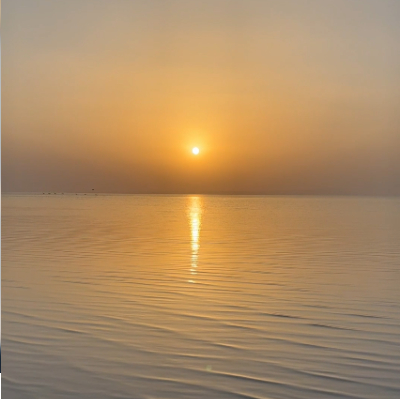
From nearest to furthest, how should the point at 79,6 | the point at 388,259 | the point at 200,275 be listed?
the point at 200,275 < the point at 388,259 < the point at 79,6

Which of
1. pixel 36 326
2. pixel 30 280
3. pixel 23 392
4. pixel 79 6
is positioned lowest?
pixel 23 392

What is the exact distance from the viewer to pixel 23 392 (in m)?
3.26

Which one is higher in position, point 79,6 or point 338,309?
point 79,6

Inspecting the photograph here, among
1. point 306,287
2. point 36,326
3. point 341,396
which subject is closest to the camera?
point 341,396

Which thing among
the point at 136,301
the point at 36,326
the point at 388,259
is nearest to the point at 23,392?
the point at 36,326

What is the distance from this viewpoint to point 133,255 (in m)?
9.86

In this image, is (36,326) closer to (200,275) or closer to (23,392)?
(23,392)

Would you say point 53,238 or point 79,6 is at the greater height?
point 79,6

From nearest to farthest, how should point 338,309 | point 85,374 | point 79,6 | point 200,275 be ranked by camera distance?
point 85,374
point 338,309
point 200,275
point 79,6

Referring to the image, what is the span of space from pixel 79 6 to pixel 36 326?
1003 cm

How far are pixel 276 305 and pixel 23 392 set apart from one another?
2.95 metres

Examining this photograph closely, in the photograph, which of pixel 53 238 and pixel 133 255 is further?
pixel 53 238

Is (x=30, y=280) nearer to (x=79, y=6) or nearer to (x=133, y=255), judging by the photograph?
(x=133, y=255)

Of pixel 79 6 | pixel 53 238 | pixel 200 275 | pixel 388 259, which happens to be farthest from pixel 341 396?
pixel 79 6
